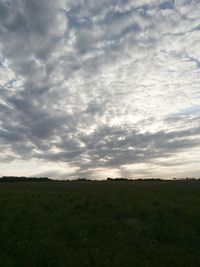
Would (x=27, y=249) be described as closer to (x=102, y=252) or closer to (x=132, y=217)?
(x=102, y=252)

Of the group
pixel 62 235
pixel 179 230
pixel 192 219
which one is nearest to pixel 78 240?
pixel 62 235

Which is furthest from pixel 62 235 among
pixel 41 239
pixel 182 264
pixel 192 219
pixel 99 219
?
pixel 192 219

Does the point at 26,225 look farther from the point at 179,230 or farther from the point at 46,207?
the point at 179,230

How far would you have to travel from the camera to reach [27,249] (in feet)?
36.8

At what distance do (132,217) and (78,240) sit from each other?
583cm

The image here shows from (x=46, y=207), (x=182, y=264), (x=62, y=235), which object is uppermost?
(x=46, y=207)

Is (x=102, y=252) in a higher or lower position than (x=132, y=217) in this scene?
lower

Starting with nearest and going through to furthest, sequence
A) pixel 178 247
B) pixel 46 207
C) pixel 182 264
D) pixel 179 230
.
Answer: pixel 182 264 → pixel 178 247 → pixel 179 230 → pixel 46 207

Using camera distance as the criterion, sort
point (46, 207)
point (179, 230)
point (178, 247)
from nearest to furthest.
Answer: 1. point (178, 247)
2. point (179, 230)
3. point (46, 207)

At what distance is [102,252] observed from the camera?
1091 cm

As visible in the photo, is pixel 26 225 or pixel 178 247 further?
pixel 26 225

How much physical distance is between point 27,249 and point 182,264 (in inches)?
215

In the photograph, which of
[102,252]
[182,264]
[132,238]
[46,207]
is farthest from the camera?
[46,207]

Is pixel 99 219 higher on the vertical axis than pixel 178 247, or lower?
higher
